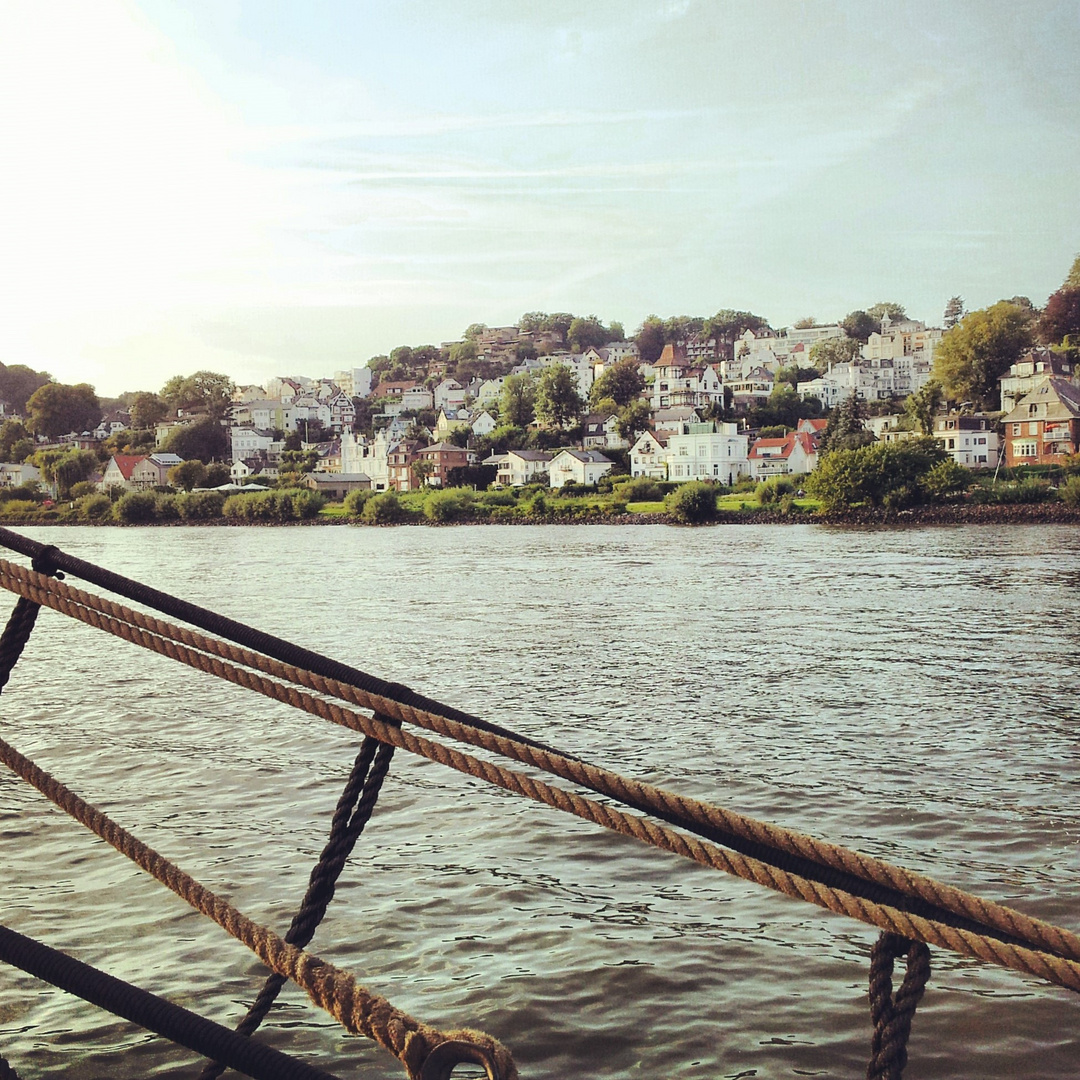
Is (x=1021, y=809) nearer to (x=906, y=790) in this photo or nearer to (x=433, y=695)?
(x=906, y=790)

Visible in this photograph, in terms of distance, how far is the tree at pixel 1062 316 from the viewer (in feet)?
408

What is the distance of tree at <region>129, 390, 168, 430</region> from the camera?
185250mm

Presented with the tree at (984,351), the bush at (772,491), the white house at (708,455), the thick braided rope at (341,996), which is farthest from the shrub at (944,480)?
the thick braided rope at (341,996)

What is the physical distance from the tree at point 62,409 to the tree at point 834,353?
410 ft

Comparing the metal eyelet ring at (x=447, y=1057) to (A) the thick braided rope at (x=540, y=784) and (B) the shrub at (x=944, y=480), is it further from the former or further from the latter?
(B) the shrub at (x=944, y=480)

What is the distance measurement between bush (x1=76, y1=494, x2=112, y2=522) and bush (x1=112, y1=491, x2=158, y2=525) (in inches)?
146

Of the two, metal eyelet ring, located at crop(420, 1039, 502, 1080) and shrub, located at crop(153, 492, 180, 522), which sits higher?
metal eyelet ring, located at crop(420, 1039, 502, 1080)

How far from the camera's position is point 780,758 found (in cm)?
1085

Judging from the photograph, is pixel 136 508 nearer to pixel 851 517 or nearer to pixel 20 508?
pixel 20 508

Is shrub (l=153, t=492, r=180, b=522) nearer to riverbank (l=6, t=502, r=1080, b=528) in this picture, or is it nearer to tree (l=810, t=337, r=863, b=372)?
riverbank (l=6, t=502, r=1080, b=528)

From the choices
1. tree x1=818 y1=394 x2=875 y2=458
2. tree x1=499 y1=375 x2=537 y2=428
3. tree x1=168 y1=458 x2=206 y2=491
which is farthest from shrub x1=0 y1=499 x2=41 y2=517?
tree x1=818 y1=394 x2=875 y2=458

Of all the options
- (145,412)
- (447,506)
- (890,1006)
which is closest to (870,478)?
(447,506)

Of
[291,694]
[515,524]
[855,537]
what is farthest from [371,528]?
[291,694]

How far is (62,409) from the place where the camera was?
180875 mm
